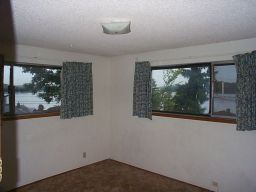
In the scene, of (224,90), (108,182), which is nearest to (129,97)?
(108,182)

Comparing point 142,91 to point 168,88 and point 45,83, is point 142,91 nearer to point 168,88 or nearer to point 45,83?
point 168,88

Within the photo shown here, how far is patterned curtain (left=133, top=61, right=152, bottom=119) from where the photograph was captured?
147 inches

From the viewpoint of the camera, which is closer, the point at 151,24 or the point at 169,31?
the point at 151,24

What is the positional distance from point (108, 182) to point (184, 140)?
1399mm

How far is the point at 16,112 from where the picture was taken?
10.6 ft

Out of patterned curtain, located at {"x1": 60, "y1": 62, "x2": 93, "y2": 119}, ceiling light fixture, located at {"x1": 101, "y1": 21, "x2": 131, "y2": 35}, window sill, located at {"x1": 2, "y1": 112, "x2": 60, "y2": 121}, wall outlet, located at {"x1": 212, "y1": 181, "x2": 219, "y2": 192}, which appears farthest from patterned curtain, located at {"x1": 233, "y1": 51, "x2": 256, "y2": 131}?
window sill, located at {"x1": 2, "y1": 112, "x2": 60, "y2": 121}

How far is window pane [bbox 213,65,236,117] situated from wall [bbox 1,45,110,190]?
87.7 inches

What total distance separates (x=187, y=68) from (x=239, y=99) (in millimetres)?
977

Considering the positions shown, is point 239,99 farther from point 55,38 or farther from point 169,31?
point 55,38

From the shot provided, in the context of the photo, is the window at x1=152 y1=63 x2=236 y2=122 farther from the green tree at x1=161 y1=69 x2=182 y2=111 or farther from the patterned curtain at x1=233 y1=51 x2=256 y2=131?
the patterned curtain at x1=233 y1=51 x2=256 y2=131

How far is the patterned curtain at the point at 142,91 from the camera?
3723 mm

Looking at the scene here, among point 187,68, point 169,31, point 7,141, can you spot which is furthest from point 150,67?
point 7,141

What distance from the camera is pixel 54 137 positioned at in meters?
3.64

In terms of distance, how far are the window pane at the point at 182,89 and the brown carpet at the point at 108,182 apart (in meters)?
1.17
